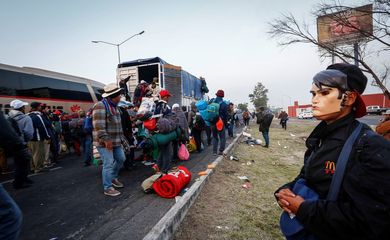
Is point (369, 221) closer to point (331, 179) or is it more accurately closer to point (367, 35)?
point (331, 179)

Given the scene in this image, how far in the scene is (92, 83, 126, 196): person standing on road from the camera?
434cm

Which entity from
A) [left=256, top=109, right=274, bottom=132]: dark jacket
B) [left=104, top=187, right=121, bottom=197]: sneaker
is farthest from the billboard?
[left=104, top=187, right=121, bottom=197]: sneaker

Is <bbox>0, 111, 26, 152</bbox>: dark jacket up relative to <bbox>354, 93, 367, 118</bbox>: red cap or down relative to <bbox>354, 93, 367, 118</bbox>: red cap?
down

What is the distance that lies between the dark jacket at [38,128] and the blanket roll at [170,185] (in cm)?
478

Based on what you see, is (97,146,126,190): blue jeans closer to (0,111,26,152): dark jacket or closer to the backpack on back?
(0,111,26,152): dark jacket

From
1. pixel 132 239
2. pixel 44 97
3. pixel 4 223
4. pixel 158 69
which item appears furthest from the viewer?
pixel 44 97

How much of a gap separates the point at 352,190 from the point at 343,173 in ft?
0.33

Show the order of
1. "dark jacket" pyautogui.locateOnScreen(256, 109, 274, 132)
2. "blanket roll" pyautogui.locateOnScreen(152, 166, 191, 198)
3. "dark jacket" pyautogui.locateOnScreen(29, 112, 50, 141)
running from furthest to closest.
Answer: "dark jacket" pyautogui.locateOnScreen(256, 109, 274, 132) < "dark jacket" pyautogui.locateOnScreen(29, 112, 50, 141) < "blanket roll" pyautogui.locateOnScreen(152, 166, 191, 198)

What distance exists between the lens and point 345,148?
1389 mm

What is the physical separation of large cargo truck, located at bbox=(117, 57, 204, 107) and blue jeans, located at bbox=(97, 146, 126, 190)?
7070 millimetres

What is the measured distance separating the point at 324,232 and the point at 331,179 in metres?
0.31

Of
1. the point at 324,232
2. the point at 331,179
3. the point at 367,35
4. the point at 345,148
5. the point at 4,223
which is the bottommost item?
the point at 4,223

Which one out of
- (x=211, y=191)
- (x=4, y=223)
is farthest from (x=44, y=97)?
(x=4, y=223)

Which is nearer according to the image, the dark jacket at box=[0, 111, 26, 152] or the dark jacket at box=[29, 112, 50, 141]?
the dark jacket at box=[0, 111, 26, 152]
